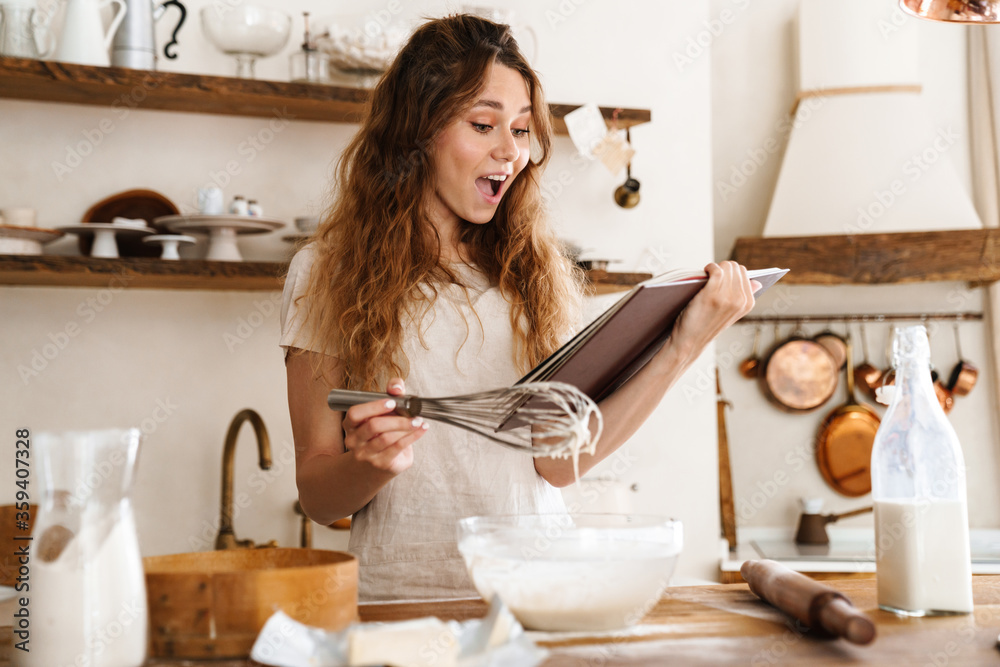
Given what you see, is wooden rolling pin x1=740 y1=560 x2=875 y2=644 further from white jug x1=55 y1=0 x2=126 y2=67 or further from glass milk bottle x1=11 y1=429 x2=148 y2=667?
white jug x1=55 y1=0 x2=126 y2=67

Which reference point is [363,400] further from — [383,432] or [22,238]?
[22,238]

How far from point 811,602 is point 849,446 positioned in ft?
7.29

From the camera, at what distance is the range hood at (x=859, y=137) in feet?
9.02

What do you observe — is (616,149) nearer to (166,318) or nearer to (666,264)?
(666,264)

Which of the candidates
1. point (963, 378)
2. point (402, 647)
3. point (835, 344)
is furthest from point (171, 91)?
point (963, 378)

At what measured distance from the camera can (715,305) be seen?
104cm

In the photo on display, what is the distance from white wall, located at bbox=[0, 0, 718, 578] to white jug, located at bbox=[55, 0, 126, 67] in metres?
0.17

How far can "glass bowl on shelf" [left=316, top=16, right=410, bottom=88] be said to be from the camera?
200 centimetres

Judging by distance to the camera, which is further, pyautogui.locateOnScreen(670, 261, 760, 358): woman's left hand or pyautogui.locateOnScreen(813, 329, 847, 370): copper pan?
pyautogui.locateOnScreen(813, 329, 847, 370): copper pan

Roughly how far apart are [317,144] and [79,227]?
60cm

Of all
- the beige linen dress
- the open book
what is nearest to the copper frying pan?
the beige linen dress

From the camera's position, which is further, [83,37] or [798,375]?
[798,375]

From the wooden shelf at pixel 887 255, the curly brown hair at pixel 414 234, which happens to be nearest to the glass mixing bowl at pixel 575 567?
the curly brown hair at pixel 414 234

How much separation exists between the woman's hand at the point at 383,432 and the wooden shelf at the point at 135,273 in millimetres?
918
